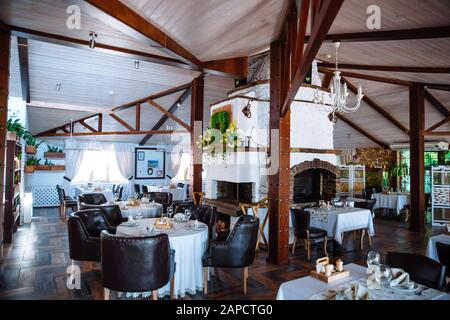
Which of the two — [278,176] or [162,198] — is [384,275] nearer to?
[278,176]

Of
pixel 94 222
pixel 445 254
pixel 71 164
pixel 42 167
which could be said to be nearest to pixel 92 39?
pixel 94 222

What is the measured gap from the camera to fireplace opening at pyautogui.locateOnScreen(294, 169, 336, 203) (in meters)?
6.67

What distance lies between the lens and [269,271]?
14.5ft

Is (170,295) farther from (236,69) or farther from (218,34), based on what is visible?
(236,69)

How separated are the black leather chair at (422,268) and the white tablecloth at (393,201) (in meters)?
7.47

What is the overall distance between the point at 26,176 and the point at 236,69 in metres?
8.70

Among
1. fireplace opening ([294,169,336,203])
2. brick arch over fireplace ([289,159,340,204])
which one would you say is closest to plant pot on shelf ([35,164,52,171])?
fireplace opening ([294,169,336,203])

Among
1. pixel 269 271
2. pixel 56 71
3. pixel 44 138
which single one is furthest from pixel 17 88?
pixel 269 271

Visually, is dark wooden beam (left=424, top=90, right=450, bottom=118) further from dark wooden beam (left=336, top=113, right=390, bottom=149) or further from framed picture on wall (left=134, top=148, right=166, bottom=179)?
framed picture on wall (left=134, top=148, right=166, bottom=179)

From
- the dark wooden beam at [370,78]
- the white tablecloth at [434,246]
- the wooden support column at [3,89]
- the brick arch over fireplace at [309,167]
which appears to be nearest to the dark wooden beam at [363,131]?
the dark wooden beam at [370,78]

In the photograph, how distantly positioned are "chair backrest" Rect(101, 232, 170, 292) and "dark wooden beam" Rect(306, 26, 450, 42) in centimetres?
380

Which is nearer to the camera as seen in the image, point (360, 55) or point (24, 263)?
point (24, 263)

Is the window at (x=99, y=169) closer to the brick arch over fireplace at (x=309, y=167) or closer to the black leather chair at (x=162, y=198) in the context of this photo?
the black leather chair at (x=162, y=198)

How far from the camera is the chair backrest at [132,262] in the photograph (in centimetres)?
281
